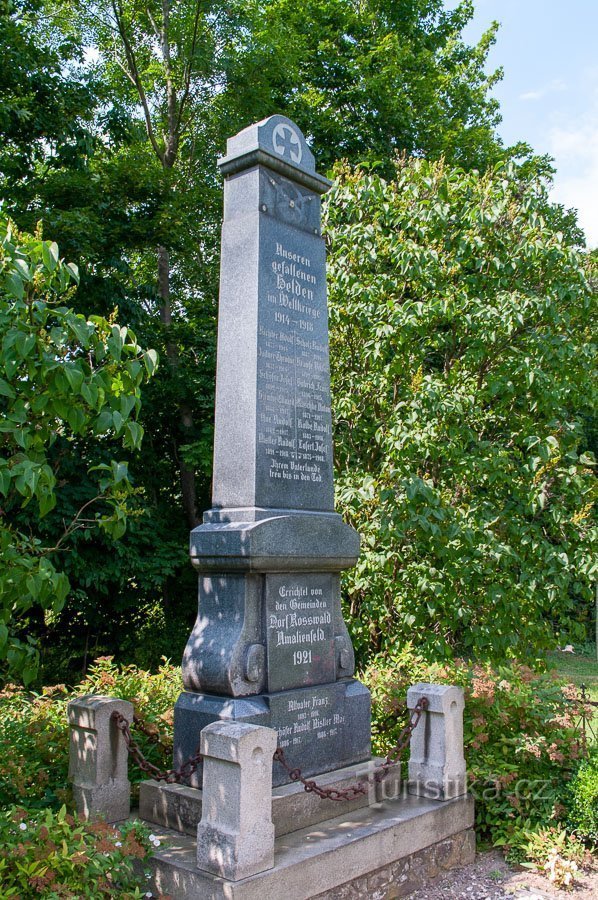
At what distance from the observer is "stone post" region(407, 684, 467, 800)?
511 centimetres

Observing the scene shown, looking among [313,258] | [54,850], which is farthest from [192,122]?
[54,850]

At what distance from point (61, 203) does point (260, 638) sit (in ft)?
28.9

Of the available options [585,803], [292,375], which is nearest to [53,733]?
[292,375]

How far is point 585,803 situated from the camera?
5.03 metres

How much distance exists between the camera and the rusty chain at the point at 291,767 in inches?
167

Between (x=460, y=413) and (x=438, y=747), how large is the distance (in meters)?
3.33

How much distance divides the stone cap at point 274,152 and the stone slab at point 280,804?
4.00m

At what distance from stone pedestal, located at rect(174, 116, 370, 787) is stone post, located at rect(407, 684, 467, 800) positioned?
37 cm

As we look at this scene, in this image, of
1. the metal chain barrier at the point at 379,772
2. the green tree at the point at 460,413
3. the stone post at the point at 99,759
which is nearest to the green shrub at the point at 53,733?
the stone post at the point at 99,759

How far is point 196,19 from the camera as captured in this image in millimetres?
14688

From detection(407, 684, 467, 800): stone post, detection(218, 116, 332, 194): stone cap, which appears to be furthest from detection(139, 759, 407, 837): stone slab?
detection(218, 116, 332, 194): stone cap

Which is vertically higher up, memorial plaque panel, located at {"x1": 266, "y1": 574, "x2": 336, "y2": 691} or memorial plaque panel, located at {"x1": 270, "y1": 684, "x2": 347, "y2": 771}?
memorial plaque panel, located at {"x1": 266, "y1": 574, "x2": 336, "y2": 691}

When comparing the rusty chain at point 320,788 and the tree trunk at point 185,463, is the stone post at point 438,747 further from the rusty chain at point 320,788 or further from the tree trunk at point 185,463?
the tree trunk at point 185,463

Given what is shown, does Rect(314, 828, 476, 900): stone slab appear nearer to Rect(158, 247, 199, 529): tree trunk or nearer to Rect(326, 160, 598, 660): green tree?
Rect(326, 160, 598, 660): green tree
